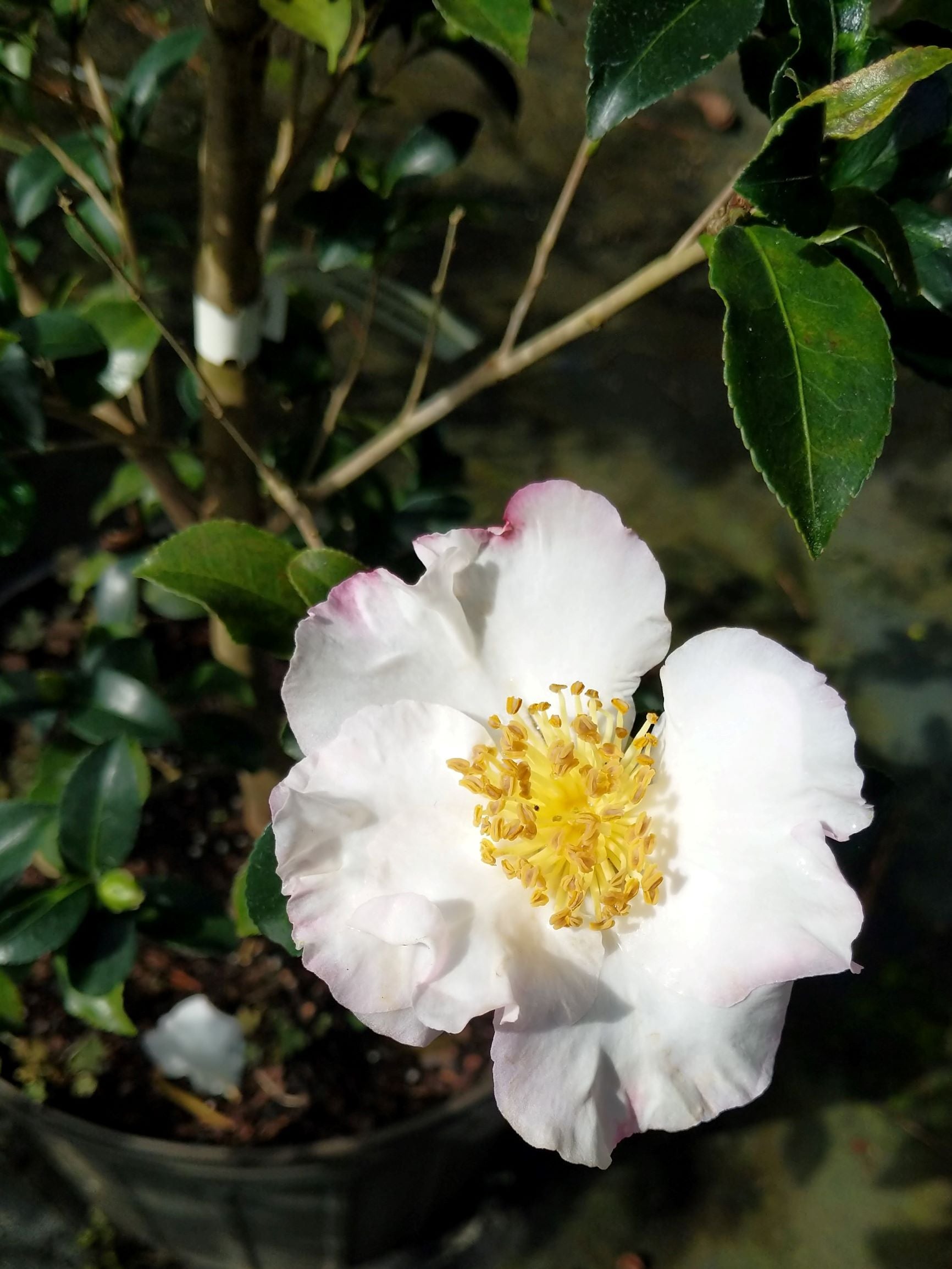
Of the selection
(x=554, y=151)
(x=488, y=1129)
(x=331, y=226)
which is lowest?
(x=488, y=1129)

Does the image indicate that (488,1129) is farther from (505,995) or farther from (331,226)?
(331,226)

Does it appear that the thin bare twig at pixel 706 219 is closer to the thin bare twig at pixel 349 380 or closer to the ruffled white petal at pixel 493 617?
the ruffled white petal at pixel 493 617

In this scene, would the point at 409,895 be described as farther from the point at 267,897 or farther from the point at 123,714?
the point at 123,714

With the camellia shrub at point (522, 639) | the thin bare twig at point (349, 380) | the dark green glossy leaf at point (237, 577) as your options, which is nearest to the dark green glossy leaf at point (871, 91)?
the camellia shrub at point (522, 639)

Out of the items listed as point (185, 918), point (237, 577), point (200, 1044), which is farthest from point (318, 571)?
point (200, 1044)

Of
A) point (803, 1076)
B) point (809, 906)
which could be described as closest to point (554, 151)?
point (803, 1076)

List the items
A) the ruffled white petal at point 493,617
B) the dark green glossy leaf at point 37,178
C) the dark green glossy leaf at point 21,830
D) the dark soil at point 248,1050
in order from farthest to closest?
the dark soil at point 248,1050 → the dark green glossy leaf at point 37,178 → the dark green glossy leaf at point 21,830 → the ruffled white petal at point 493,617
